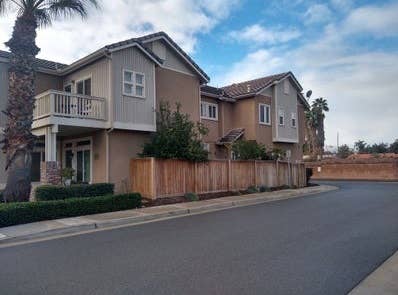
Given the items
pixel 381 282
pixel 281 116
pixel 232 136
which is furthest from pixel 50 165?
pixel 281 116

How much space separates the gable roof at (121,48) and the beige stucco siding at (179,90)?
0.91 meters

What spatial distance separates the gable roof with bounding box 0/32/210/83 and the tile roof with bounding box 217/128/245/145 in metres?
5.30

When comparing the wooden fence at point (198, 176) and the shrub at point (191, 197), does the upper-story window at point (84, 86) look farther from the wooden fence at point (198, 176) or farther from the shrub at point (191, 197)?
the shrub at point (191, 197)

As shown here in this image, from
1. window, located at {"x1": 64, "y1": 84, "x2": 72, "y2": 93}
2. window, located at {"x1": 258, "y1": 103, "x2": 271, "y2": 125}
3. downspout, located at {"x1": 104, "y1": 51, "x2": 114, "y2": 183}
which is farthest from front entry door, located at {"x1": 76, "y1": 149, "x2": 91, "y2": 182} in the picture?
window, located at {"x1": 258, "y1": 103, "x2": 271, "y2": 125}

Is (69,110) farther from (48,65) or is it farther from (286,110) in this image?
(286,110)

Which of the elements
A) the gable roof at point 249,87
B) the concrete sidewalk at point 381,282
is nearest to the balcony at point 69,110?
the gable roof at point 249,87

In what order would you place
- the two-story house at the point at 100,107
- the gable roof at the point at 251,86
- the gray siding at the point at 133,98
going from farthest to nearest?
1. the gable roof at the point at 251,86
2. the gray siding at the point at 133,98
3. the two-story house at the point at 100,107

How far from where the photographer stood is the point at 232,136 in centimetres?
2853

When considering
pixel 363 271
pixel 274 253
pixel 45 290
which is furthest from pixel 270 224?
pixel 45 290

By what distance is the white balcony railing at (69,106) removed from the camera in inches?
672

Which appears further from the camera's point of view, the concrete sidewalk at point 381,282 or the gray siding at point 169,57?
the gray siding at point 169,57

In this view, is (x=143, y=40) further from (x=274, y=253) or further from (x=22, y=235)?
(x=274, y=253)

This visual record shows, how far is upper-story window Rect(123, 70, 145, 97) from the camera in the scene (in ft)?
62.7

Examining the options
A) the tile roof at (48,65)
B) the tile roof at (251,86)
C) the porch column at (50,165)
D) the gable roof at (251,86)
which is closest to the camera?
the porch column at (50,165)
